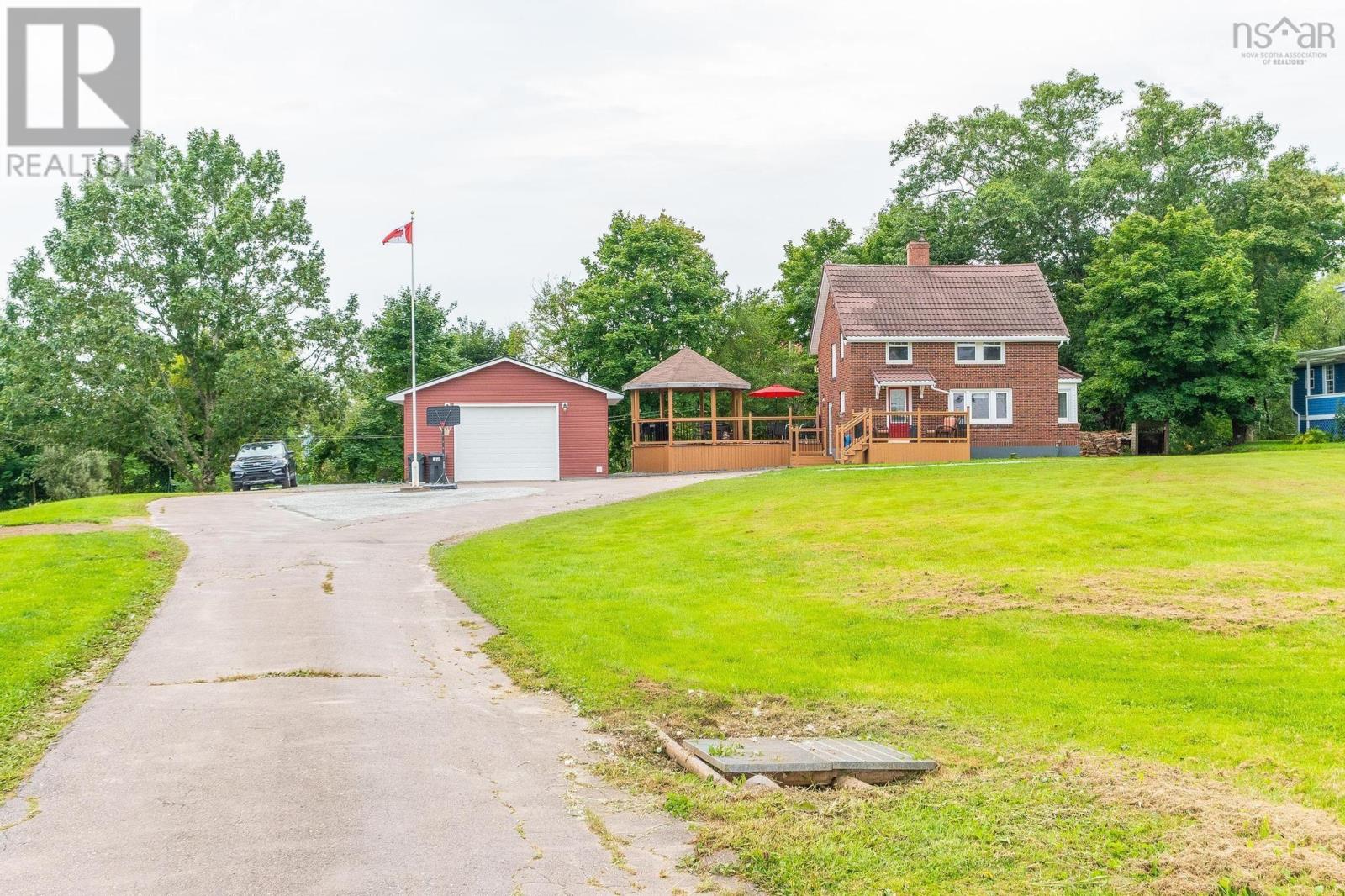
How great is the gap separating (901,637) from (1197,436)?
40.6 meters

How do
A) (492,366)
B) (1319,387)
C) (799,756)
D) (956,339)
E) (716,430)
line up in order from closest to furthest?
(799,756) → (492,366) → (956,339) → (716,430) → (1319,387)

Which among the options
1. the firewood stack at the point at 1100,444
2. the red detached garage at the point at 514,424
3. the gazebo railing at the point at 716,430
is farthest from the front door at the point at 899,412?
the red detached garage at the point at 514,424

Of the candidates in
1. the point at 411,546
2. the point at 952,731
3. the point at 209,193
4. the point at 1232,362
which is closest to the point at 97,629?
the point at 411,546

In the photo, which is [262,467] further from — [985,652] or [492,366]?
[985,652]

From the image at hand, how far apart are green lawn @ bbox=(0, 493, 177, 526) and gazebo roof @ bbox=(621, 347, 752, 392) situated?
62.7 feet

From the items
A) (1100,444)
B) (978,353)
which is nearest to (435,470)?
(978,353)

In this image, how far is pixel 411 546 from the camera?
61.6 feet

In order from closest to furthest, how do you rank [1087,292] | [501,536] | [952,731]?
[952,731]
[501,536]
[1087,292]

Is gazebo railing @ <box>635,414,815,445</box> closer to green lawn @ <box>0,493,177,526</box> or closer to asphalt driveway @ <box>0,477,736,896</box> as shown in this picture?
green lawn @ <box>0,493,177,526</box>

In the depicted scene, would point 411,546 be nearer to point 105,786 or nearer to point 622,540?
point 622,540

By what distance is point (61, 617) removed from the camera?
11.7m

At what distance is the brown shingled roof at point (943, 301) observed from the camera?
40.3 metres

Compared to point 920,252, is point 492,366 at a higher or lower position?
lower

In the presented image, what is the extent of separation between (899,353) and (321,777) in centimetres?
3581
